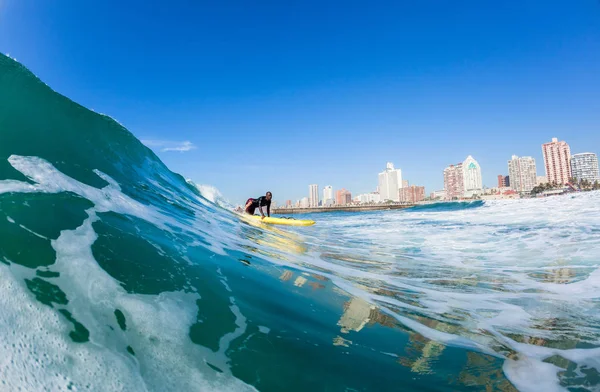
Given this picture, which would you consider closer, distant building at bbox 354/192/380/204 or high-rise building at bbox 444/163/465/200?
high-rise building at bbox 444/163/465/200

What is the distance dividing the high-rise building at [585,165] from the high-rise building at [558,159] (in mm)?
5130

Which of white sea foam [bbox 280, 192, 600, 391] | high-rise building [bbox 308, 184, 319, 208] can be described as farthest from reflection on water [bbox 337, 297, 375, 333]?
high-rise building [bbox 308, 184, 319, 208]

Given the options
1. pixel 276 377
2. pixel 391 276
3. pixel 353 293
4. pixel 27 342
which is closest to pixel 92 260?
pixel 27 342

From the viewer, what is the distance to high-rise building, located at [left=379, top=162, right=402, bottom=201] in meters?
155

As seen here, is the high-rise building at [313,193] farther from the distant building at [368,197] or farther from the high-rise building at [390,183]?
the high-rise building at [390,183]

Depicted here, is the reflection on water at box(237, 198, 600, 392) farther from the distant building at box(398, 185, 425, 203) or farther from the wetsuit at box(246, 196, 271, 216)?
the distant building at box(398, 185, 425, 203)

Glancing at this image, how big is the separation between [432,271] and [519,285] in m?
1.37

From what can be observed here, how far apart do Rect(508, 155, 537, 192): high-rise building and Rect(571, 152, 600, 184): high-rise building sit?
16.2 metres

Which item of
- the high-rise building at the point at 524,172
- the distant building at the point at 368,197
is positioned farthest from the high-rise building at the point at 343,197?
the high-rise building at the point at 524,172

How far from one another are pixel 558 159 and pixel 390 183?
70.5m

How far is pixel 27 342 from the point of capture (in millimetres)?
1617

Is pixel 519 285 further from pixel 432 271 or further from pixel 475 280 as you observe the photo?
pixel 432 271

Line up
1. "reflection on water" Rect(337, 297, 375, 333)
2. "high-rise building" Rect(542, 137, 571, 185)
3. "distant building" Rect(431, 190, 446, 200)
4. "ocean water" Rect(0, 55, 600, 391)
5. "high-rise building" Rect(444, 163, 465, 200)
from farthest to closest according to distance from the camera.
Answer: "distant building" Rect(431, 190, 446, 200)
"high-rise building" Rect(444, 163, 465, 200)
"high-rise building" Rect(542, 137, 571, 185)
"reflection on water" Rect(337, 297, 375, 333)
"ocean water" Rect(0, 55, 600, 391)

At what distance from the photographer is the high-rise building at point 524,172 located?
14538cm
